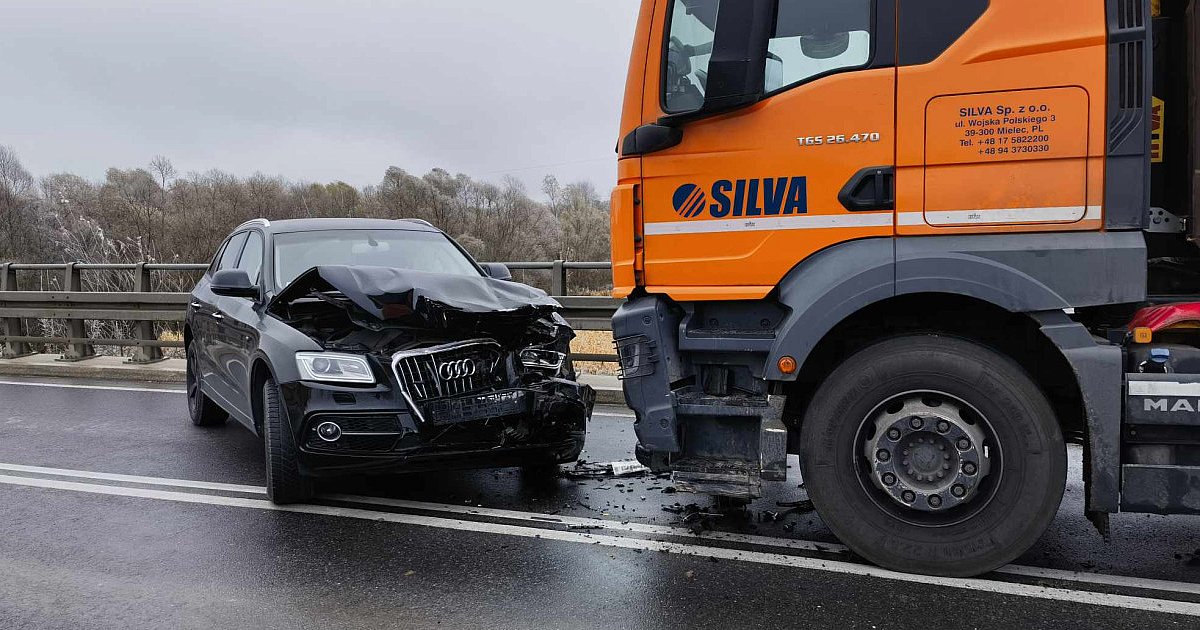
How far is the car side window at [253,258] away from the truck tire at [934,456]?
412 centimetres

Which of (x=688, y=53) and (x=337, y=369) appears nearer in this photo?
(x=688, y=53)

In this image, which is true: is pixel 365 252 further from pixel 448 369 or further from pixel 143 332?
pixel 143 332

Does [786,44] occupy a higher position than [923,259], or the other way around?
[786,44]

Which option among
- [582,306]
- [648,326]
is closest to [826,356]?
→ [648,326]

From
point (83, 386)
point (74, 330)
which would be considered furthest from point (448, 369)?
point (74, 330)

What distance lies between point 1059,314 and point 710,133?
1.72m

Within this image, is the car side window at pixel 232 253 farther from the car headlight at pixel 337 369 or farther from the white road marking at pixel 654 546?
the car headlight at pixel 337 369

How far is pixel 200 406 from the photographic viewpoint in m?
7.33

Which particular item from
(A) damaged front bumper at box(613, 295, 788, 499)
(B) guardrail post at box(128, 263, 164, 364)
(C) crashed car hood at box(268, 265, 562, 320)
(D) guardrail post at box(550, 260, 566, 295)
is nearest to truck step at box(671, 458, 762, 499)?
(A) damaged front bumper at box(613, 295, 788, 499)

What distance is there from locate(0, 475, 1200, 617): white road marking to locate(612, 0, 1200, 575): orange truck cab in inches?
4.1

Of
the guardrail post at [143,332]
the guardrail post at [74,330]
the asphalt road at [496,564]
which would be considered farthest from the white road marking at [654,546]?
the guardrail post at [74,330]

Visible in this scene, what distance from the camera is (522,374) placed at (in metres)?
4.94

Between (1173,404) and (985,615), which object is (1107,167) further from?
(985,615)

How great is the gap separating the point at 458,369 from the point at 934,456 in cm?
258
